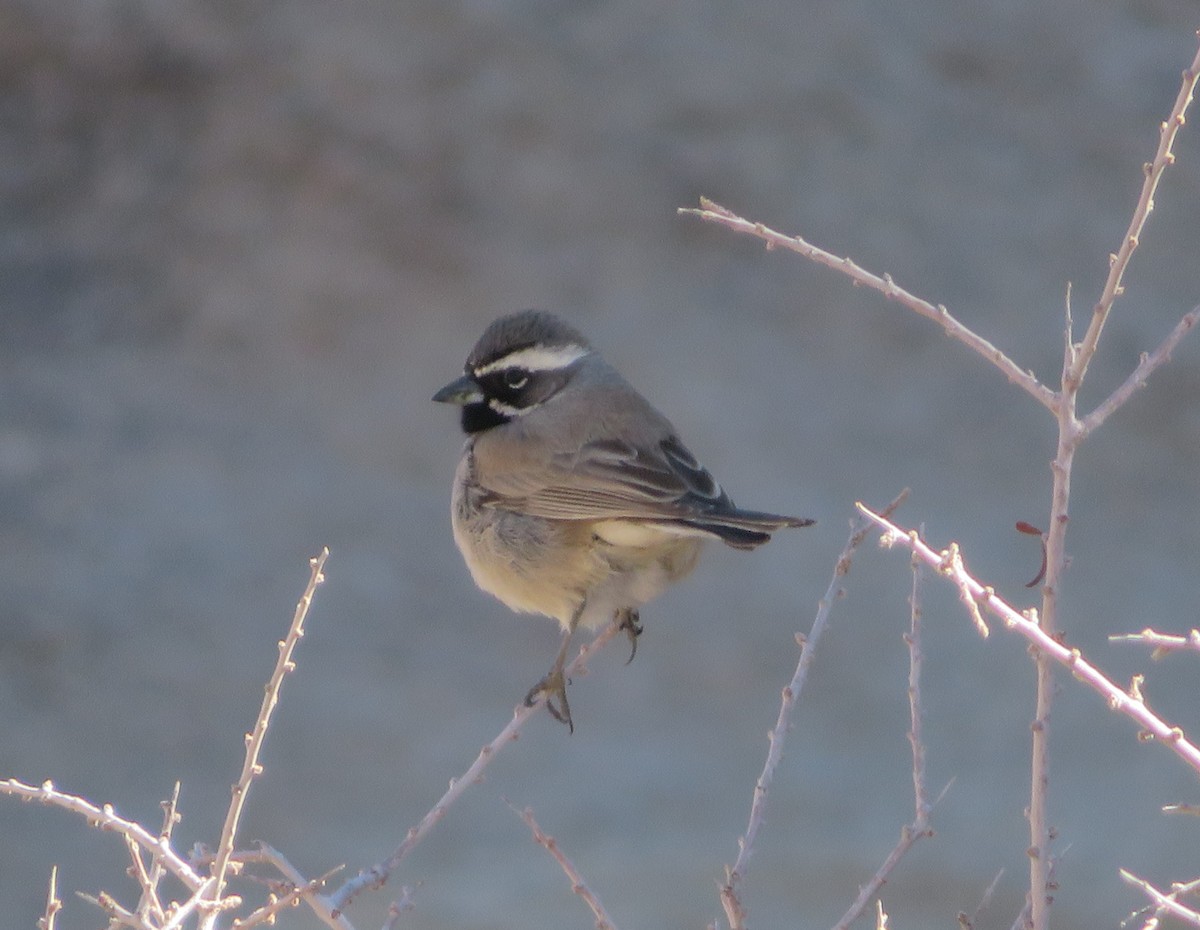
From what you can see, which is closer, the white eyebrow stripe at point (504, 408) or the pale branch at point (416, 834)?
the pale branch at point (416, 834)

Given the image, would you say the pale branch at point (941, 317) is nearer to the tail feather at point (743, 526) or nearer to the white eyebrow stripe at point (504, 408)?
the tail feather at point (743, 526)

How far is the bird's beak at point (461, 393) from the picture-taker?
6258mm

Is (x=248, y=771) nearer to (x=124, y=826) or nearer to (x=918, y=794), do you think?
(x=124, y=826)

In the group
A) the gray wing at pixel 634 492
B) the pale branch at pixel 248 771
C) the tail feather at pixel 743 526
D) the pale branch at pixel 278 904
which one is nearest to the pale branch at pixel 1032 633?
the pale branch at pixel 248 771

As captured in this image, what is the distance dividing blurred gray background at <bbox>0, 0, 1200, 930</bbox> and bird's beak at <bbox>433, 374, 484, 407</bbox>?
408 centimetres

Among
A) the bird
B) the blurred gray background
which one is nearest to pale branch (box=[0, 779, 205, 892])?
the bird

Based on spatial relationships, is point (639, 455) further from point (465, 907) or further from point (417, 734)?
point (417, 734)

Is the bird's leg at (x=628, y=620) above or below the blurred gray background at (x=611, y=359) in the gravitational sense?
below

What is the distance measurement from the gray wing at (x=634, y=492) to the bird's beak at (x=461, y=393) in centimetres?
40

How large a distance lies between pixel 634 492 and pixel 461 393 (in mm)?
925

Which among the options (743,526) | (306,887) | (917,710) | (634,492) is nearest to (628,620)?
(634,492)

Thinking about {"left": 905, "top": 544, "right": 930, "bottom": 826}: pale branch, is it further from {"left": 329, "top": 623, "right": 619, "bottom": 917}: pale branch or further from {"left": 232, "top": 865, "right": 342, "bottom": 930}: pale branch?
{"left": 232, "top": 865, "right": 342, "bottom": 930}: pale branch

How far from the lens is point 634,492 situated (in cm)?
571

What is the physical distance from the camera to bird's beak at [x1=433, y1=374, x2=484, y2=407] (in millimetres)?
6258
